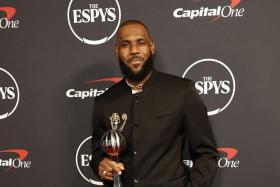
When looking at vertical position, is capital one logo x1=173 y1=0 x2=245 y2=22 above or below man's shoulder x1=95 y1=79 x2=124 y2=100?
above

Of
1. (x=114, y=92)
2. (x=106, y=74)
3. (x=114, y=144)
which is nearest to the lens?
(x=114, y=144)

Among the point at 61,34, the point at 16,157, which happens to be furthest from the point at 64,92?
the point at 16,157

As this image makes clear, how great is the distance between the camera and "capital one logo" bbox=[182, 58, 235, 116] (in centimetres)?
245

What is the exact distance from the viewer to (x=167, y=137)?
6.70ft

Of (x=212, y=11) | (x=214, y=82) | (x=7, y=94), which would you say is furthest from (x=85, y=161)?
(x=212, y=11)

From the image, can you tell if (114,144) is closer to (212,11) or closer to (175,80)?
(175,80)

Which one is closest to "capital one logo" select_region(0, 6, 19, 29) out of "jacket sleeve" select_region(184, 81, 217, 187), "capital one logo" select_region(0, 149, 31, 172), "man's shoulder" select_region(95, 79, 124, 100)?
"capital one logo" select_region(0, 149, 31, 172)

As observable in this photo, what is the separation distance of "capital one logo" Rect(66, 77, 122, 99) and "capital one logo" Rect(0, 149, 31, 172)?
479 millimetres

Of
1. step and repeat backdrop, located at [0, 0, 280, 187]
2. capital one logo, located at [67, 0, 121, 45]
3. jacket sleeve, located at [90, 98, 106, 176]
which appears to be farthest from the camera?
capital one logo, located at [67, 0, 121, 45]

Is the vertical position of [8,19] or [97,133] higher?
[8,19]

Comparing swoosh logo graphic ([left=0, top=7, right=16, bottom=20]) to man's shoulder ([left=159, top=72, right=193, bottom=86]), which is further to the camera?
swoosh logo graphic ([left=0, top=7, right=16, bottom=20])

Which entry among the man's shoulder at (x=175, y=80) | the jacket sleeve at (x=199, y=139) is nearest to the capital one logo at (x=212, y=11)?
the man's shoulder at (x=175, y=80)

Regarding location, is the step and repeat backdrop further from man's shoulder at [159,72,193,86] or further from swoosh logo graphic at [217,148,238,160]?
man's shoulder at [159,72,193,86]

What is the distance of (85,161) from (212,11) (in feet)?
3.76
